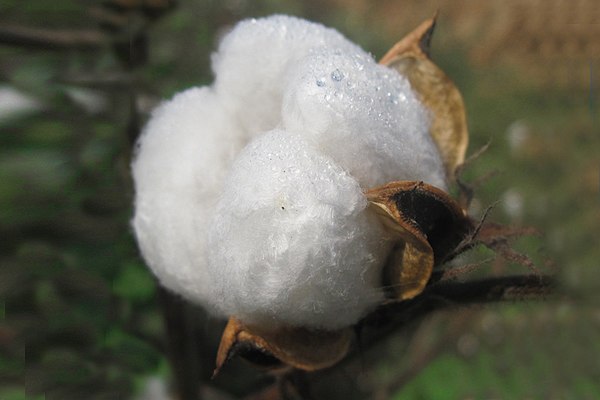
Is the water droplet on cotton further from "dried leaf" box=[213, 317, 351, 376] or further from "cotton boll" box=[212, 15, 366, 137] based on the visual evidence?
"dried leaf" box=[213, 317, 351, 376]

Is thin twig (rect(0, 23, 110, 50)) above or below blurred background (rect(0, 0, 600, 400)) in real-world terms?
above

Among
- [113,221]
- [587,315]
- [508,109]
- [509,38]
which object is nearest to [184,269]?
[113,221]

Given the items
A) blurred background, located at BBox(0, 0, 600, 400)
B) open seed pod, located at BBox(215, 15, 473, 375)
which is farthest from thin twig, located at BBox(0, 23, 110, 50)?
open seed pod, located at BBox(215, 15, 473, 375)

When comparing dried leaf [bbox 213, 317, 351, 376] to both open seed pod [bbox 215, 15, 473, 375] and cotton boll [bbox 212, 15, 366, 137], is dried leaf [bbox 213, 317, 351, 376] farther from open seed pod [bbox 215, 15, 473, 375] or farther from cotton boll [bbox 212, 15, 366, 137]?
cotton boll [bbox 212, 15, 366, 137]

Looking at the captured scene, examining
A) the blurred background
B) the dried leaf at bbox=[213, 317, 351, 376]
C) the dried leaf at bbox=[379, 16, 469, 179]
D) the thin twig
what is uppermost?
the dried leaf at bbox=[379, 16, 469, 179]

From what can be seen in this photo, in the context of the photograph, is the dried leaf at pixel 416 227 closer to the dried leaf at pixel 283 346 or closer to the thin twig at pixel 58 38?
the dried leaf at pixel 283 346

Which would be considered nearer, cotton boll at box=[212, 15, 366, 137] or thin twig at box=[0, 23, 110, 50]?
cotton boll at box=[212, 15, 366, 137]

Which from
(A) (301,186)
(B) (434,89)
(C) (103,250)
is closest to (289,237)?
(A) (301,186)

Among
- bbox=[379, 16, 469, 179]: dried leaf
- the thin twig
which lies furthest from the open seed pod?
the thin twig
